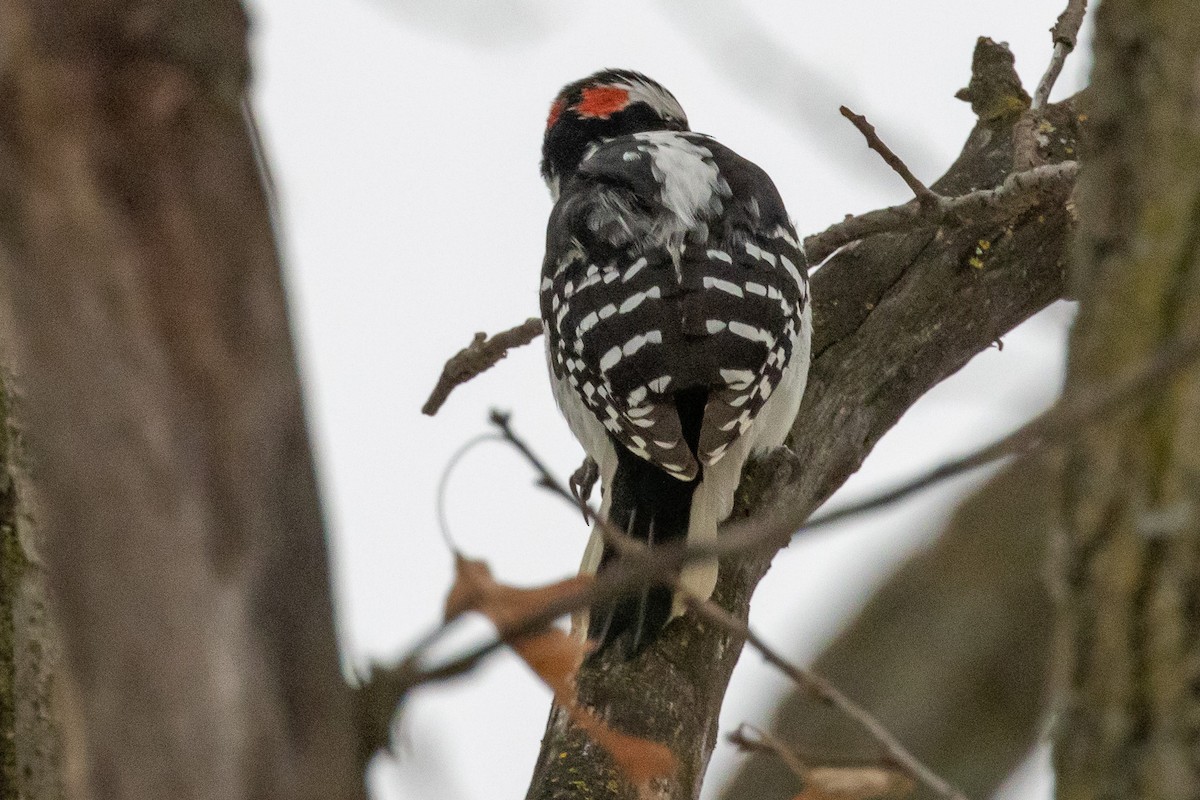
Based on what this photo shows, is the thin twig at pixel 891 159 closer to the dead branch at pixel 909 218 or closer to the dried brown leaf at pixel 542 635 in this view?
the dead branch at pixel 909 218

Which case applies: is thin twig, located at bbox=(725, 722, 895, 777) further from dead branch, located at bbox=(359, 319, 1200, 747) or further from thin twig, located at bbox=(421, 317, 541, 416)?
thin twig, located at bbox=(421, 317, 541, 416)

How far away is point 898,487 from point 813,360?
290 cm

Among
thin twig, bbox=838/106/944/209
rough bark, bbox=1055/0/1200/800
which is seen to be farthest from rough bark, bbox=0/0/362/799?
thin twig, bbox=838/106/944/209

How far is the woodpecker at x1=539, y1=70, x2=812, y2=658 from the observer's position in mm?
3557

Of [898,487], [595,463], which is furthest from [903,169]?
[898,487]

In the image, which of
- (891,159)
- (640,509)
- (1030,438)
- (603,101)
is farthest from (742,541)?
(603,101)

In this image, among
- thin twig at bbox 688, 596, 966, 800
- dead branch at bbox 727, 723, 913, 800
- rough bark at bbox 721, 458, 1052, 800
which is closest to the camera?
thin twig at bbox 688, 596, 966, 800

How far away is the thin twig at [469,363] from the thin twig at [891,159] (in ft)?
3.88

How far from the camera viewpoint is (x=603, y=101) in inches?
232

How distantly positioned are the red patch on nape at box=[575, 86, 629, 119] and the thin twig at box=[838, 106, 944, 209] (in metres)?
2.60

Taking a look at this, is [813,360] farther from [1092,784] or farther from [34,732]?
[1092,784]

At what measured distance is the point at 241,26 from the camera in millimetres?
1135

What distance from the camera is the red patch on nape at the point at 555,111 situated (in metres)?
6.11

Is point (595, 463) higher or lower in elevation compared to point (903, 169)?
higher
